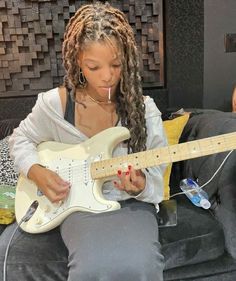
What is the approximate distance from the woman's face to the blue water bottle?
52 cm

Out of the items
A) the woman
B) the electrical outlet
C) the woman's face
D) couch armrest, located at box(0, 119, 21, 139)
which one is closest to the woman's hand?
the woman

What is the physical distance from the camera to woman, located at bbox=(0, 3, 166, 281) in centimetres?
102

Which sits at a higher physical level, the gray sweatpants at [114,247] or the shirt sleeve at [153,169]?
the shirt sleeve at [153,169]

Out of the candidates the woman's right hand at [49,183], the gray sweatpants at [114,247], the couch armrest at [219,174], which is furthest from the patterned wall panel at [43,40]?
the gray sweatpants at [114,247]

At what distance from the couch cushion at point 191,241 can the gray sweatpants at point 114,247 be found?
14 centimetres

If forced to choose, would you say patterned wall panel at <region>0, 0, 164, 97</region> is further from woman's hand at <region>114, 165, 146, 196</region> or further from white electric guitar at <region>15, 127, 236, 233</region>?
woman's hand at <region>114, 165, 146, 196</region>

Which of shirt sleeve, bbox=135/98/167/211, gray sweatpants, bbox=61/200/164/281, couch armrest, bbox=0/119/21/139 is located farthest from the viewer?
Answer: couch armrest, bbox=0/119/21/139

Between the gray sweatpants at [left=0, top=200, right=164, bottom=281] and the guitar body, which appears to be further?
the guitar body

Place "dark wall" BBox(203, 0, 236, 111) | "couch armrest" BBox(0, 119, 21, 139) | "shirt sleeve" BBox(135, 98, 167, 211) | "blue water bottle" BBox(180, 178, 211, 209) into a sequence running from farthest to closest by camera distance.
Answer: "dark wall" BBox(203, 0, 236, 111), "couch armrest" BBox(0, 119, 21, 139), "blue water bottle" BBox(180, 178, 211, 209), "shirt sleeve" BBox(135, 98, 167, 211)

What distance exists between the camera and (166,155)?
112 cm

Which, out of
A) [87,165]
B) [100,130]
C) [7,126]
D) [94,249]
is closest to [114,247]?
[94,249]

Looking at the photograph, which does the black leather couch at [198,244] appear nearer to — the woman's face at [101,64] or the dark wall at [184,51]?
the woman's face at [101,64]

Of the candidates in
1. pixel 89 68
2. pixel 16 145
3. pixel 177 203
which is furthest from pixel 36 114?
pixel 177 203

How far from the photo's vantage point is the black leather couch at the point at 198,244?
119 centimetres
